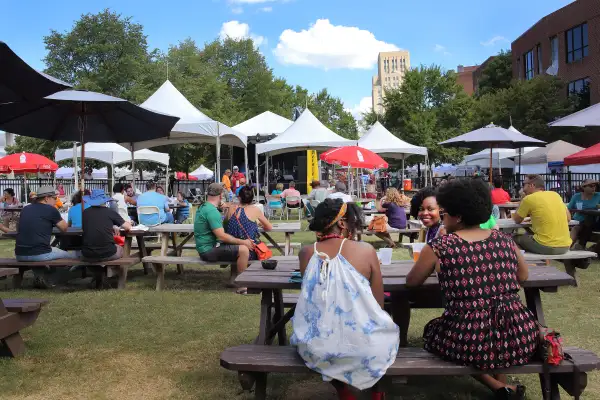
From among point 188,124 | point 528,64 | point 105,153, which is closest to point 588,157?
point 188,124

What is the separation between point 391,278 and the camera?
3537 mm

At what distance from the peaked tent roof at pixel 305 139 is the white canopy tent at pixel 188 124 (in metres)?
1.51

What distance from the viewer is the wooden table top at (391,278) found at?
336 centimetres

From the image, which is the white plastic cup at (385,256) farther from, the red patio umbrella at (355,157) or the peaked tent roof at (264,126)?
the peaked tent roof at (264,126)

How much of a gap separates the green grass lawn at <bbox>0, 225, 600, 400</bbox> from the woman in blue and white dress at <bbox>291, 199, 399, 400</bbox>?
2.74 ft

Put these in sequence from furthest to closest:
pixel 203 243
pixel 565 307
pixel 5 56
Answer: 1. pixel 203 243
2. pixel 565 307
3. pixel 5 56

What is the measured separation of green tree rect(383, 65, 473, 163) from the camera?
1298 inches

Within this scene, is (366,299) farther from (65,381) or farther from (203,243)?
(203,243)

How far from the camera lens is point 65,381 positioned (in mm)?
3828

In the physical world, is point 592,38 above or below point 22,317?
above

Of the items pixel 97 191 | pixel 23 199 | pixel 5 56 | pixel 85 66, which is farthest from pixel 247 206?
pixel 85 66

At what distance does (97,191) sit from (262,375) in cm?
450

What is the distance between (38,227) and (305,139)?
33.6ft

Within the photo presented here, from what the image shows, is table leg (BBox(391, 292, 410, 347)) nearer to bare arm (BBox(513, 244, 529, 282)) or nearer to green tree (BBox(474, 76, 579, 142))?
bare arm (BBox(513, 244, 529, 282))
